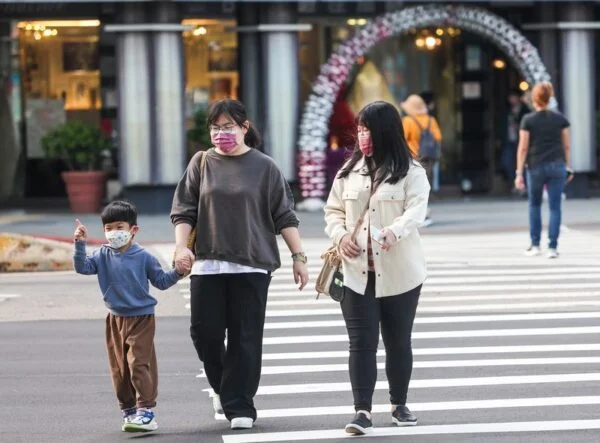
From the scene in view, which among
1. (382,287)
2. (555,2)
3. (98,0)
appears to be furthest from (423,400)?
(555,2)

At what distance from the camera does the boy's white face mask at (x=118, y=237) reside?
333 inches

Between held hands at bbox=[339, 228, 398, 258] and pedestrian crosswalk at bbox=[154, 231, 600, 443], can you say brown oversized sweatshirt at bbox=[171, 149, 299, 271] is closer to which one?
held hands at bbox=[339, 228, 398, 258]

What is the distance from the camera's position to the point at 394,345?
8.50m

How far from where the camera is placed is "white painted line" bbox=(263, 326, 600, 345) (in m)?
12.0

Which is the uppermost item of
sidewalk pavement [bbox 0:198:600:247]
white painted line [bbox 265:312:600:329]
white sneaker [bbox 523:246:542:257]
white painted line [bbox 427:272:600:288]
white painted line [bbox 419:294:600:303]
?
sidewalk pavement [bbox 0:198:600:247]

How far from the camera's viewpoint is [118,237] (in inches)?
333

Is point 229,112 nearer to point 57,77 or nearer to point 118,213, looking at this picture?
point 118,213

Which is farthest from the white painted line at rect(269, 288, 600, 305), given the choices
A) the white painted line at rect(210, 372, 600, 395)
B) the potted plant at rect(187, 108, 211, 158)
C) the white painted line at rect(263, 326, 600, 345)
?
the potted plant at rect(187, 108, 211, 158)

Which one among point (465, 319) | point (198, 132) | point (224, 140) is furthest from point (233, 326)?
point (198, 132)

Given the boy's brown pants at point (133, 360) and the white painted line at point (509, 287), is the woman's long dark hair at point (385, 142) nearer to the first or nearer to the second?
the boy's brown pants at point (133, 360)

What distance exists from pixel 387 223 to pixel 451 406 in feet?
4.56

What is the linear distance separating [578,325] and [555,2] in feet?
44.5

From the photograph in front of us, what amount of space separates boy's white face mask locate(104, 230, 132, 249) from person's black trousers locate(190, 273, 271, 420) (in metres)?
0.41

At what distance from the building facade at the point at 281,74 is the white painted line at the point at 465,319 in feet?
36.1
